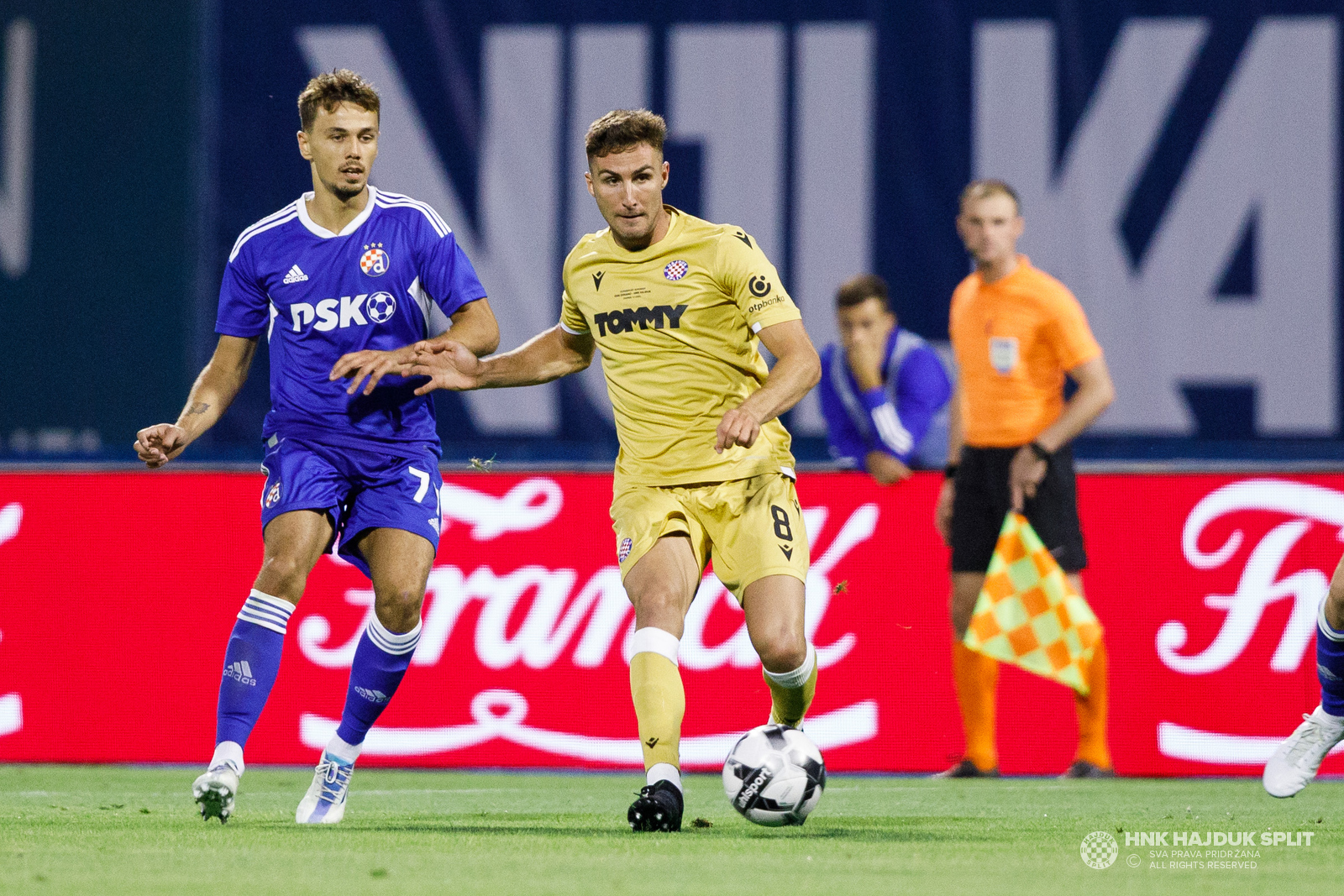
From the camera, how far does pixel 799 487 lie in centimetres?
784

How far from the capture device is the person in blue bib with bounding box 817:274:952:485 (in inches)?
327

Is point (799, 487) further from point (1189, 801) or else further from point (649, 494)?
point (649, 494)

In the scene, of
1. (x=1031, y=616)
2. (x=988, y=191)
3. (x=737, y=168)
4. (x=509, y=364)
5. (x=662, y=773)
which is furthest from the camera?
(x=737, y=168)

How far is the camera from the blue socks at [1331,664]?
209 inches

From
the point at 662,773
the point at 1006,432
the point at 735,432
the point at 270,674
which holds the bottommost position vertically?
the point at 662,773

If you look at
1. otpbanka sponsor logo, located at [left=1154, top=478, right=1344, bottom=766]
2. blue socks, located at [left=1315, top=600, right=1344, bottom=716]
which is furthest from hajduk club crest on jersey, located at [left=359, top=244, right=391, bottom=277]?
otpbanka sponsor logo, located at [left=1154, top=478, right=1344, bottom=766]

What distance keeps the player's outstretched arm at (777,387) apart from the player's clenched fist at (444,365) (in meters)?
0.76

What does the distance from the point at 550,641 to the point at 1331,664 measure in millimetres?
3427

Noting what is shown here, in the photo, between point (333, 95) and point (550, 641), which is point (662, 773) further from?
point (550, 641)

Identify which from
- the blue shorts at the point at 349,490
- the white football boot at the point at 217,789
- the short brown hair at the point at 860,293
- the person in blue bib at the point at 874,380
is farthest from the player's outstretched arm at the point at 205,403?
the short brown hair at the point at 860,293

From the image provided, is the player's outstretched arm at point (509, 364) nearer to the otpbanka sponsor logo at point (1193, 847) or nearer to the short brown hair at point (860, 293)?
the otpbanka sponsor logo at point (1193, 847)

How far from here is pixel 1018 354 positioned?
765cm

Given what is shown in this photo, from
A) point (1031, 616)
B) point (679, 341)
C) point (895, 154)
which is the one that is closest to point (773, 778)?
point (679, 341)

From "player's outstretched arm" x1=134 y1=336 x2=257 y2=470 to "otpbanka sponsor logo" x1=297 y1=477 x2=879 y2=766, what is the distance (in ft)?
7.93
